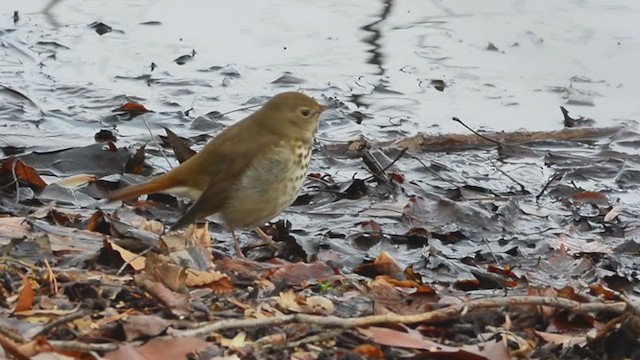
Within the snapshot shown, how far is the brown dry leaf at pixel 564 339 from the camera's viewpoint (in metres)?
4.66

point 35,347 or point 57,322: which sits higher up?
point 35,347

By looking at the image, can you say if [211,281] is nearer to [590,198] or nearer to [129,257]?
[129,257]

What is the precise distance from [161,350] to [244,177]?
89.5 inches

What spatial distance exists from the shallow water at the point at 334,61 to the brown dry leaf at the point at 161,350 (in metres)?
4.34

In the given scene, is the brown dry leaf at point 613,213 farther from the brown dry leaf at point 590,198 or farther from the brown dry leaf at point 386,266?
the brown dry leaf at point 386,266

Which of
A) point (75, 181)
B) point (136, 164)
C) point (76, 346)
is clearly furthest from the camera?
point (136, 164)

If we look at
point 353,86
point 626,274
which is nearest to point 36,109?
point 353,86

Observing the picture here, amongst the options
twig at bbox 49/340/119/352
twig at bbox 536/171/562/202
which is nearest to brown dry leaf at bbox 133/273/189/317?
twig at bbox 49/340/119/352

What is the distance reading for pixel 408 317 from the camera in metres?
4.50

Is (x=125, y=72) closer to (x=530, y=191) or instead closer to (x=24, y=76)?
(x=24, y=76)

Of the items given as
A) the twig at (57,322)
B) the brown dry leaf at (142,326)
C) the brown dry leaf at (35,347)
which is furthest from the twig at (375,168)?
the brown dry leaf at (35,347)

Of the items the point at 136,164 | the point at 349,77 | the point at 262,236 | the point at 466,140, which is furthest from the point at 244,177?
the point at 349,77

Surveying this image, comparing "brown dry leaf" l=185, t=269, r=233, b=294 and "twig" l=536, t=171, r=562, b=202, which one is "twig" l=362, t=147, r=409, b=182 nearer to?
"twig" l=536, t=171, r=562, b=202

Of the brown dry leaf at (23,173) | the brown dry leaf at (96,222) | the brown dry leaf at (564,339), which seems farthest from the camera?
the brown dry leaf at (23,173)
